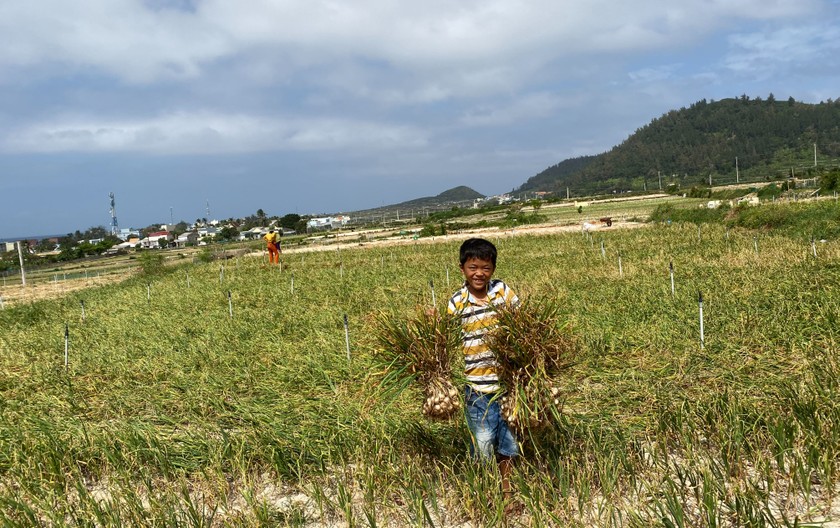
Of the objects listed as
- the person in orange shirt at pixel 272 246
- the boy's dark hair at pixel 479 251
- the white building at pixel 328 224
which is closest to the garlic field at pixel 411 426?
the boy's dark hair at pixel 479 251

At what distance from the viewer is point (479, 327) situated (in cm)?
303

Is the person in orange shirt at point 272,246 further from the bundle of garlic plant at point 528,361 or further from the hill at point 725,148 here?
the hill at point 725,148

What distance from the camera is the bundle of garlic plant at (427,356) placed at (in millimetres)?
2936

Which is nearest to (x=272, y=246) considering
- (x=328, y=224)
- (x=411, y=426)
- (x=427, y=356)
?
(x=411, y=426)

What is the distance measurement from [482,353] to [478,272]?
1.47 ft

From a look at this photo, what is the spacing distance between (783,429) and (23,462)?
5.26 metres

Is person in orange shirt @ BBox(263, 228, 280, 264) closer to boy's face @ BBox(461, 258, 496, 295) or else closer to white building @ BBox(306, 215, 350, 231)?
boy's face @ BBox(461, 258, 496, 295)

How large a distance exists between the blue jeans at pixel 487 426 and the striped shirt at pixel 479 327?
64 millimetres

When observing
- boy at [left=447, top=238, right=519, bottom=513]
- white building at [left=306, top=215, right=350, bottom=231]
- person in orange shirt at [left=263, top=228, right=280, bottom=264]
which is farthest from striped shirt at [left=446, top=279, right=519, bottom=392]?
white building at [left=306, top=215, right=350, bottom=231]

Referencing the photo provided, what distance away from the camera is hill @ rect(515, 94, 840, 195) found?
138375 mm

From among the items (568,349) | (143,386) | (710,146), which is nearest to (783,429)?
(568,349)

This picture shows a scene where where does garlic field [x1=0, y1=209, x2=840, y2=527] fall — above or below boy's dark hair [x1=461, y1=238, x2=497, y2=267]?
below

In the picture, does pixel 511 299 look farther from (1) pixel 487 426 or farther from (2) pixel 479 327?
(1) pixel 487 426

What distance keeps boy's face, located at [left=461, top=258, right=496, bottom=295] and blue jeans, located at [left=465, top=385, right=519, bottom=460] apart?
57 centimetres
